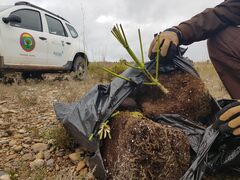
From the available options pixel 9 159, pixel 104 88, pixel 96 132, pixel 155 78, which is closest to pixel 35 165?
pixel 9 159

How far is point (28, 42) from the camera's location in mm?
4277

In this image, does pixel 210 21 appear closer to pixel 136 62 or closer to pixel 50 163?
pixel 136 62

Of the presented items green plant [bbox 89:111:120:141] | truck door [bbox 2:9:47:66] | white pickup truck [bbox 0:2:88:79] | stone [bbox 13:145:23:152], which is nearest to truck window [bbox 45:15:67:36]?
white pickup truck [bbox 0:2:88:79]

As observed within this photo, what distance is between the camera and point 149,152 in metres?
1.16

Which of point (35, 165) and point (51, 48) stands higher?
point (51, 48)

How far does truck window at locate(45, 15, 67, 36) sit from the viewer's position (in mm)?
4982

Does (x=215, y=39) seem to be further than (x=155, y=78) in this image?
Yes

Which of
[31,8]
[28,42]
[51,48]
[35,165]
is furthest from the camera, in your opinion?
[51,48]

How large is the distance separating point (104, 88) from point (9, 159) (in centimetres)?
78

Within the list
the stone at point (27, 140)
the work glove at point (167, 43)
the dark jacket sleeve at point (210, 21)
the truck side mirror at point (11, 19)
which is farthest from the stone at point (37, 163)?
the truck side mirror at point (11, 19)

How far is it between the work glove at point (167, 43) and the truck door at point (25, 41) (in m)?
2.93

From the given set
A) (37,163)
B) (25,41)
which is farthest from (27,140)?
(25,41)

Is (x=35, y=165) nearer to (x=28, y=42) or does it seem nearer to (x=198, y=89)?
(x=198, y=89)

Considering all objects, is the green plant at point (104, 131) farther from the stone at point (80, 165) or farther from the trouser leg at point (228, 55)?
the trouser leg at point (228, 55)
